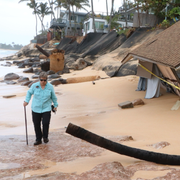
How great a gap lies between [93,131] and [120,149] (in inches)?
107

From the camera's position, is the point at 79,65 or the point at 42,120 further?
the point at 79,65

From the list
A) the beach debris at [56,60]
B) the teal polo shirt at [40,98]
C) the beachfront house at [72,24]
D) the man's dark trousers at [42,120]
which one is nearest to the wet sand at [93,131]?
the man's dark trousers at [42,120]

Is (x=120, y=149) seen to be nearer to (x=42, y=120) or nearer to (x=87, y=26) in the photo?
(x=42, y=120)

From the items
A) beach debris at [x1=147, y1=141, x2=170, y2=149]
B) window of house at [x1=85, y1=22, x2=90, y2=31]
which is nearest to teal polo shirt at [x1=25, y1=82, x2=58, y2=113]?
beach debris at [x1=147, y1=141, x2=170, y2=149]

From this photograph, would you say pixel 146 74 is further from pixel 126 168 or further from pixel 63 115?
pixel 126 168

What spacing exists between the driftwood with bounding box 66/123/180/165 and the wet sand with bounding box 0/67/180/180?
10 centimetres

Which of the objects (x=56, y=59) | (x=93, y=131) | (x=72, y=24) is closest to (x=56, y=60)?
(x=56, y=59)

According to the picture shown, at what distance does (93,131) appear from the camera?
6.31 m

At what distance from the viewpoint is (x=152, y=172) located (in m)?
3.25

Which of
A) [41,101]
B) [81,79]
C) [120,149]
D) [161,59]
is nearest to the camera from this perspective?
[120,149]

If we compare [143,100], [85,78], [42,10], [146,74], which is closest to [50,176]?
[143,100]

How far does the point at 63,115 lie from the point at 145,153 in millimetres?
5260

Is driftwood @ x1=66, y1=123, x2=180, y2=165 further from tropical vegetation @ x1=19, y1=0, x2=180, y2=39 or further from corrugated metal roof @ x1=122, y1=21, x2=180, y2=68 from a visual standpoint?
tropical vegetation @ x1=19, y1=0, x2=180, y2=39

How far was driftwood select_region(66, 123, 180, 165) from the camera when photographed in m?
3.49
